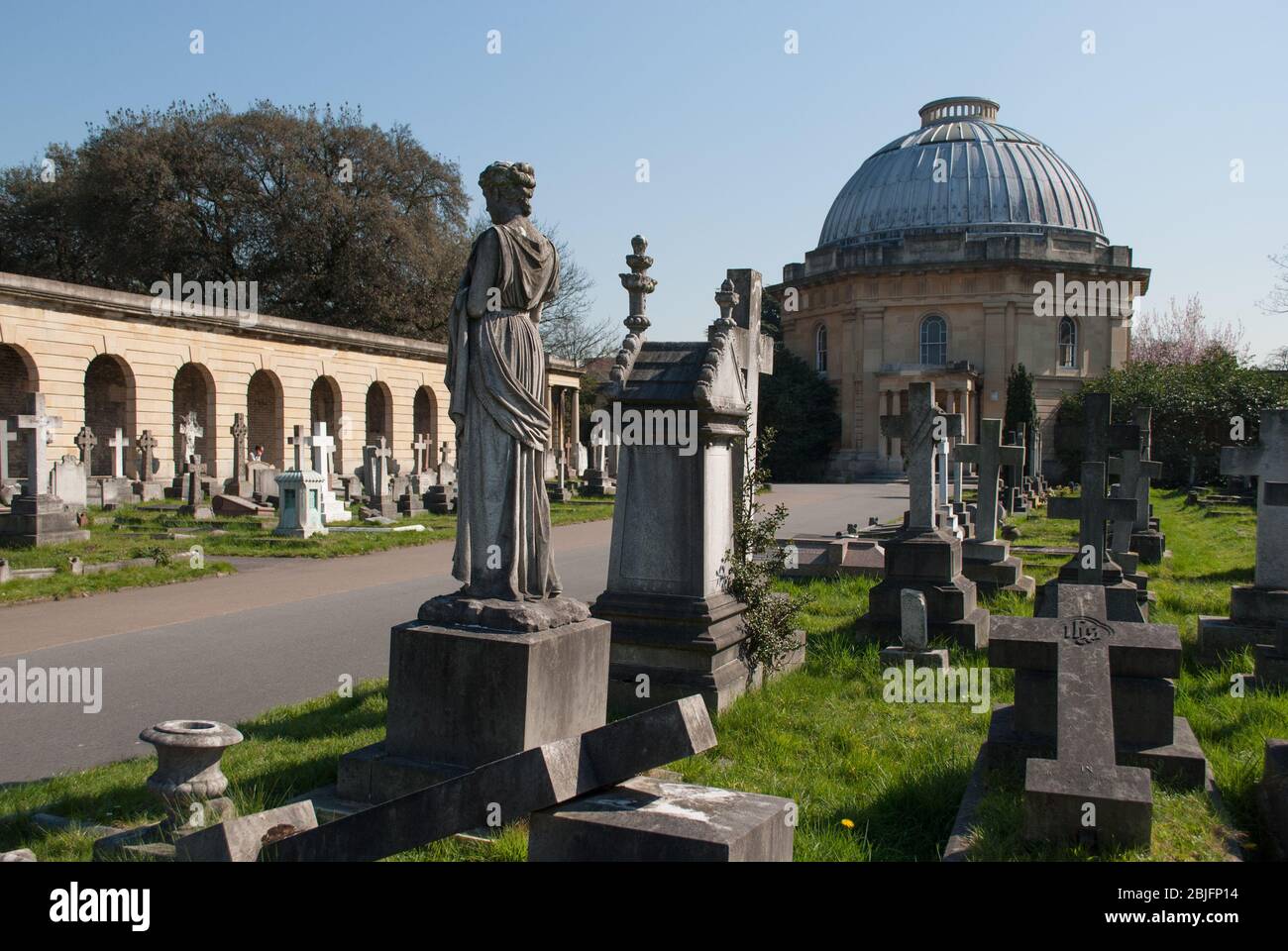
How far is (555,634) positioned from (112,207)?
3900cm

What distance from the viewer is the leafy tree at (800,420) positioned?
172ft

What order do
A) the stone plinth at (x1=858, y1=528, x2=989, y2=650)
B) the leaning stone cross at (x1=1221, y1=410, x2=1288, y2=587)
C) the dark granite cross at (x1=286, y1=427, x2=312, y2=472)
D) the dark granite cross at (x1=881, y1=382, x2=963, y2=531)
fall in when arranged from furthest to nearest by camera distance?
the dark granite cross at (x1=286, y1=427, x2=312, y2=472), the dark granite cross at (x1=881, y1=382, x2=963, y2=531), the stone plinth at (x1=858, y1=528, x2=989, y2=650), the leaning stone cross at (x1=1221, y1=410, x2=1288, y2=587)

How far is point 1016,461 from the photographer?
13445 millimetres

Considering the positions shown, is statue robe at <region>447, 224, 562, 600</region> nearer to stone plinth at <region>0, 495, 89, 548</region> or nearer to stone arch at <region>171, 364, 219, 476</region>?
stone plinth at <region>0, 495, 89, 548</region>

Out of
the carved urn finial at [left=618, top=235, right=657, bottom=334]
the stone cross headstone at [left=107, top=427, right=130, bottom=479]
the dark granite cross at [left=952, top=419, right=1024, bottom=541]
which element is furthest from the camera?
the stone cross headstone at [left=107, top=427, right=130, bottom=479]

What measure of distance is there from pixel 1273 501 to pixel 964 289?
45.0 m

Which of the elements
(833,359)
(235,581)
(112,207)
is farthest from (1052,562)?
(833,359)

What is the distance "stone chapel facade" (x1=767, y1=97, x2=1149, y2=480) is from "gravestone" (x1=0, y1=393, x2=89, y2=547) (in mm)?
39707

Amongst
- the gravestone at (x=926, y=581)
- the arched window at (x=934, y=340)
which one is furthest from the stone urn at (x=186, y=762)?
the arched window at (x=934, y=340)

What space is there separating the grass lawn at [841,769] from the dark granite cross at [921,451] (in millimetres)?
1784

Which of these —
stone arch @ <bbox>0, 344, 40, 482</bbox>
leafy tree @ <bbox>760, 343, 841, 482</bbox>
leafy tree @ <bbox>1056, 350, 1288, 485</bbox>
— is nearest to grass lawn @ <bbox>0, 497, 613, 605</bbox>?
stone arch @ <bbox>0, 344, 40, 482</bbox>

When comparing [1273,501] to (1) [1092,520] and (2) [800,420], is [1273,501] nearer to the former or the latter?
(1) [1092,520]

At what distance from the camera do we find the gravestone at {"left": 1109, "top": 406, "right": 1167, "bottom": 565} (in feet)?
44.4

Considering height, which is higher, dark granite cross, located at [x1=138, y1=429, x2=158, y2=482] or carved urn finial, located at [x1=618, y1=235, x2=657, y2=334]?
carved urn finial, located at [x1=618, y1=235, x2=657, y2=334]
